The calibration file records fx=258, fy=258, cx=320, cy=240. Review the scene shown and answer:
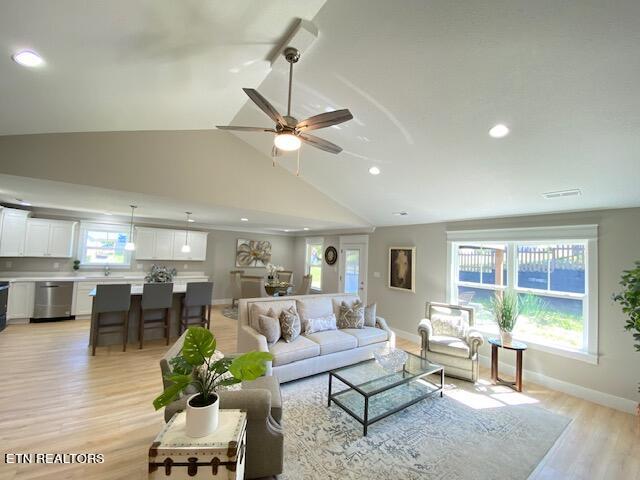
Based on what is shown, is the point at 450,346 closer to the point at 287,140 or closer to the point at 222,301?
the point at 287,140

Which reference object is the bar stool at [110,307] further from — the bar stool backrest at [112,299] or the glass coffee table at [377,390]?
the glass coffee table at [377,390]

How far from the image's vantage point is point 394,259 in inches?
221

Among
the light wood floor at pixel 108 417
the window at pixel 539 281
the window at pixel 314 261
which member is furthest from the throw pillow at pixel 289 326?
the window at pixel 314 261

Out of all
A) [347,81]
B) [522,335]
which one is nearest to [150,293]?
[347,81]

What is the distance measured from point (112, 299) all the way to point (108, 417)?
210cm

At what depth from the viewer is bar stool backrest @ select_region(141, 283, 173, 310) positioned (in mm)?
4297

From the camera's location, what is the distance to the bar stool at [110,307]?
12.9ft

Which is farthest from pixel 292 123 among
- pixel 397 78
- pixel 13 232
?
pixel 13 232

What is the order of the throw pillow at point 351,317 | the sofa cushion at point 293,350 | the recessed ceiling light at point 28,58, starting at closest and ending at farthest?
1. the recessed ceiling light at point 28,58
2. the sofa cushion at point 293,350
3. the throw pillow at point 351,317

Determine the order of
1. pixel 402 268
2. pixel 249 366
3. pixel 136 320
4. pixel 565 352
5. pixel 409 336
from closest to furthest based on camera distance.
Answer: pixel 249 366 < pixel 565 352 < pixel 136 320 < pixel 409 336 < pixel 402 268

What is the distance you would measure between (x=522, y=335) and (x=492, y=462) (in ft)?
7.77

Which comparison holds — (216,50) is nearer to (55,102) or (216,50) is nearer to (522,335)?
(55,102)

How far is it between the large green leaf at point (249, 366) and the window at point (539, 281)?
160 inches

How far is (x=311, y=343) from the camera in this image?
341 cm
